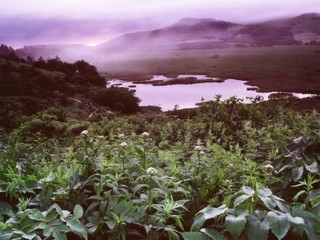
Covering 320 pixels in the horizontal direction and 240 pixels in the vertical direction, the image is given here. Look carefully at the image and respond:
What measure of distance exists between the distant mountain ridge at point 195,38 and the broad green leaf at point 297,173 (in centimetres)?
3679

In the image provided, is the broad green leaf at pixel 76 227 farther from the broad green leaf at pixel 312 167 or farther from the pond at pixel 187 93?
the pond at pixel 187 93

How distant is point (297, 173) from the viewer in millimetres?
2494

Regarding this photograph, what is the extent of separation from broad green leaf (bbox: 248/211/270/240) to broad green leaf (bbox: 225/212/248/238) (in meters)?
0.04

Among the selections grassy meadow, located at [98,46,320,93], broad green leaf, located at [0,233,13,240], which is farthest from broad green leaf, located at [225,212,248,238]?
grassy meadow, located at [98,46,320,93]

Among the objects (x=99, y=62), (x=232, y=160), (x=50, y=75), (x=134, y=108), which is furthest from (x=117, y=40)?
(x=232, y=160)

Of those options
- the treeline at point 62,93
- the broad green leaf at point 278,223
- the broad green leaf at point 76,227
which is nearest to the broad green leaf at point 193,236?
the broad green leaf at point 278,223

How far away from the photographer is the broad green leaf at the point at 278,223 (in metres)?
1.85

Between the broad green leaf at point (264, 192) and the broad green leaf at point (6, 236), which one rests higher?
the broad green leaf at point (264, 192)

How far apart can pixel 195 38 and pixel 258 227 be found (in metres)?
93.0

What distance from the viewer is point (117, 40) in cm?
4875

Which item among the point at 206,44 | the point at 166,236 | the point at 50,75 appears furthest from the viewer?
the point at 206,44

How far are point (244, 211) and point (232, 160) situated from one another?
123 cm

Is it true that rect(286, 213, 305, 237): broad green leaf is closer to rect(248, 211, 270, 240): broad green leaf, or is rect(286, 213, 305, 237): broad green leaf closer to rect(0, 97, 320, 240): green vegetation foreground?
rect(0, 97, 320, 240): green vegetation foreground

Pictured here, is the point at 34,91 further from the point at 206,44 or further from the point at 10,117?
the point at 206,44
